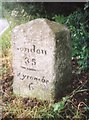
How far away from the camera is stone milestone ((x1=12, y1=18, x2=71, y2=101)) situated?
10.0 feet

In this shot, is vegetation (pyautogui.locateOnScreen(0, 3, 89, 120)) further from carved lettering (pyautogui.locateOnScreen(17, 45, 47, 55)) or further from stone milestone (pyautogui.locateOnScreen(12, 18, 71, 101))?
carved lettering (pyautogui.locateOnScreen(17, 45, 47, 55))

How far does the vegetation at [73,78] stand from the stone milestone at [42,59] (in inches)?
4.3

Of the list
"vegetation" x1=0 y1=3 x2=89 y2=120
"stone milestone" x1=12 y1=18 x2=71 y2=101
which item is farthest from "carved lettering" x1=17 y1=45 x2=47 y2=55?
"vegetation" x1=0 y1=3 x2=89 y2=120

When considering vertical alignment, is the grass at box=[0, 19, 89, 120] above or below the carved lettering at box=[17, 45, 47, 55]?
below

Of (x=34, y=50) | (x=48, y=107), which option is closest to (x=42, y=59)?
(x=34, y=50)

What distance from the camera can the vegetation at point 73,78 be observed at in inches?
119

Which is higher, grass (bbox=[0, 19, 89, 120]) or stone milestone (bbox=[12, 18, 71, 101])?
stone milestone (bbox=[12, 18, 71, 101])

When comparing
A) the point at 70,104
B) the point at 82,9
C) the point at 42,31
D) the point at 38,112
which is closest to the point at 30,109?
the point at 38,112

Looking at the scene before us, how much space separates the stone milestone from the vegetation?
0.11 m

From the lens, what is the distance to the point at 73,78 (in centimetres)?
346

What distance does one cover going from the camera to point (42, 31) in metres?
3.05

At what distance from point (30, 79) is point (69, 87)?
1.24 ft

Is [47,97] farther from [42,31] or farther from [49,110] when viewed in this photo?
[42,31]

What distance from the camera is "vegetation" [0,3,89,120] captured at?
303cm
